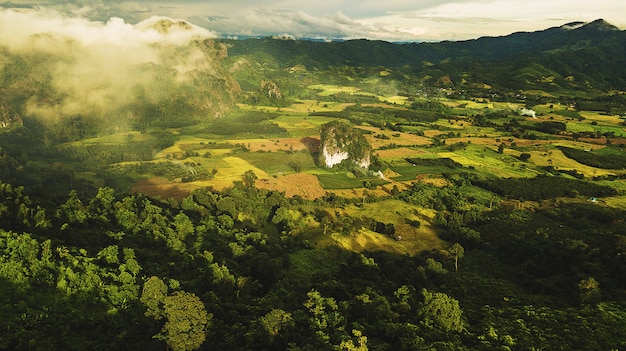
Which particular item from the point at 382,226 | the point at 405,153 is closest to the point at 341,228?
the point at 382,226

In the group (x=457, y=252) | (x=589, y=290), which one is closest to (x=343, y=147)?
(x=457, y=252)

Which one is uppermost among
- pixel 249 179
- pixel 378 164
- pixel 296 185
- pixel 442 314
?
pixel 442 314

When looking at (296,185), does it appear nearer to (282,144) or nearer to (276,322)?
(282,144)

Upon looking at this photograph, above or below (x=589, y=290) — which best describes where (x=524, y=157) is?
below

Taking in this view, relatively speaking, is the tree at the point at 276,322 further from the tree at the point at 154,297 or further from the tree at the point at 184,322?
the tree at the point at 154,297

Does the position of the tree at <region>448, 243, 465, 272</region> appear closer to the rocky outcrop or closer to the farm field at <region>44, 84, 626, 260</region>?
the farm field at <region>44, 84, 626, 260</region>

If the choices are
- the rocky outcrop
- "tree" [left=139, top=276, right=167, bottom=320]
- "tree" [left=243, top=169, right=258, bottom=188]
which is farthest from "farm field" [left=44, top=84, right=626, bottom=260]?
"tree" [left=139, top=276, right=167, bottom=320]

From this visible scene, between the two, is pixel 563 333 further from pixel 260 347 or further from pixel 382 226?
pixel 382 226
